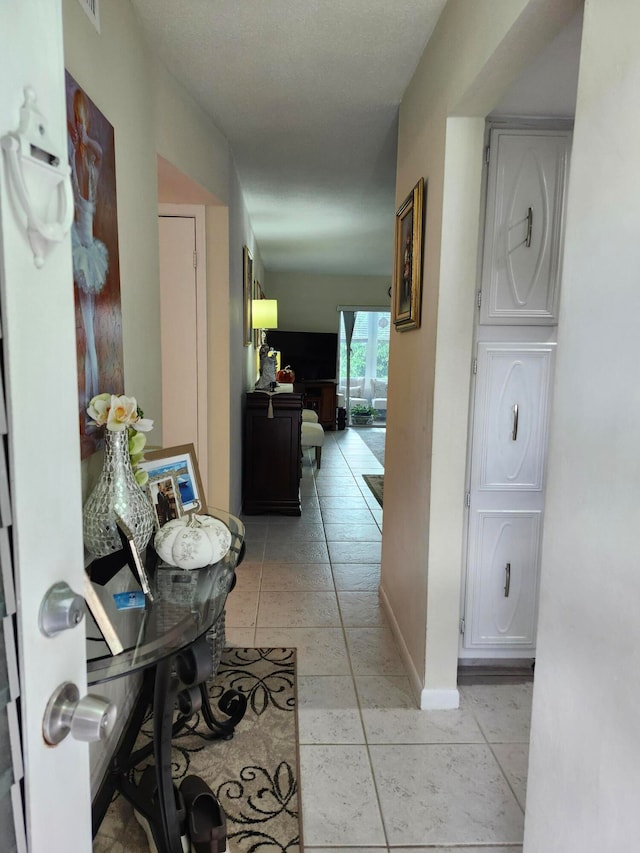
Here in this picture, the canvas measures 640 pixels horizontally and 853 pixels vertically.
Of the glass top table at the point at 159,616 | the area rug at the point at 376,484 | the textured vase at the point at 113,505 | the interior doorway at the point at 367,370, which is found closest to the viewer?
the glass top table at the point at 159,616

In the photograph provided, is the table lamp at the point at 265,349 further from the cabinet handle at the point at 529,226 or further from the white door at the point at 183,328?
the cabinet handle at the point at 529,226

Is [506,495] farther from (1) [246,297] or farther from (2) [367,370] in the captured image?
(2) [367,370]

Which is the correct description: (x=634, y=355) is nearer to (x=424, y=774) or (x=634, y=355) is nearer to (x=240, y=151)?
(x=424, y=774)

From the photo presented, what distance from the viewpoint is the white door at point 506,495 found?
2119 millimetres

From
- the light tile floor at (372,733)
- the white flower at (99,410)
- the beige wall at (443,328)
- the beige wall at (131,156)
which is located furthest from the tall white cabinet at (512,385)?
the white flower at (99,410)

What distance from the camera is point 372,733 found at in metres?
1.91

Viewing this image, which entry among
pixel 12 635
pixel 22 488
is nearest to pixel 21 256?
pixel 22 488

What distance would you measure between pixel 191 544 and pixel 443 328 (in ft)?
3.57

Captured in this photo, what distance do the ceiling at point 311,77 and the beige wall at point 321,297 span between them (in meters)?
4.60

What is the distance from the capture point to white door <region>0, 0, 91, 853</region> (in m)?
0.50

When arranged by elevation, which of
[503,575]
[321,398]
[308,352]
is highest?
[308,352]

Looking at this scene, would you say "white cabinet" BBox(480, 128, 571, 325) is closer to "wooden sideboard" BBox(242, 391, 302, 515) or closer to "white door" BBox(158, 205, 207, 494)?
"white door" BBox(158, 205, 207, 494)

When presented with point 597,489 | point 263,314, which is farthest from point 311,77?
point 263,314

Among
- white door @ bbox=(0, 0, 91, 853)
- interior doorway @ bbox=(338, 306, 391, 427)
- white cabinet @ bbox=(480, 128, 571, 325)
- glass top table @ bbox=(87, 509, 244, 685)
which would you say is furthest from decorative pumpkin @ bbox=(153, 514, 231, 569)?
interior doorway @ bbox=(338, 306, 391, 427)
